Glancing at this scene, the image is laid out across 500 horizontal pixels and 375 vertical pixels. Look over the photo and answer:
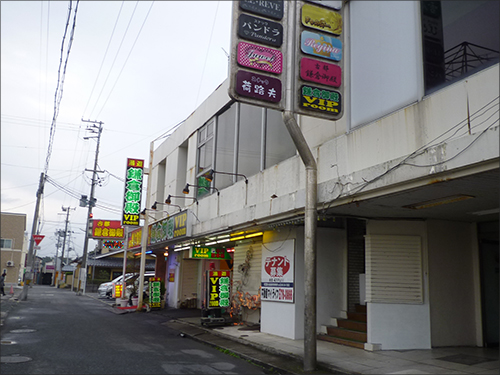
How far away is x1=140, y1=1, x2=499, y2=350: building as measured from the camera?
7.25 meters

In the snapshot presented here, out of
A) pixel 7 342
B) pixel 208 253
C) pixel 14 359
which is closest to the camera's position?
pixel 14 359

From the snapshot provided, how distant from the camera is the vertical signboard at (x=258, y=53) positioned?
29.8ft

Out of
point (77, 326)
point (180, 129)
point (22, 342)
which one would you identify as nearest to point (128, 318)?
point (77, 326)

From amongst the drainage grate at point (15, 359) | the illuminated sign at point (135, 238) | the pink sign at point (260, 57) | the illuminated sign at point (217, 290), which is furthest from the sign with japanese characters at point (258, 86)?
the illuminated sign at point (135, 238)

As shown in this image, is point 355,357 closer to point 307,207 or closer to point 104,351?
point 307,207

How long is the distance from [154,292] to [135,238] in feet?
15.4

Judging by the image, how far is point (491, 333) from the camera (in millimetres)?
10711

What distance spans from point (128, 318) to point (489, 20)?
1671 cm

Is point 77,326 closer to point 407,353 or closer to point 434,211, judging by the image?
point 407,353

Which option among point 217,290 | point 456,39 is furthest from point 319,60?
point 217,290

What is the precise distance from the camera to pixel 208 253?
59.5 ft

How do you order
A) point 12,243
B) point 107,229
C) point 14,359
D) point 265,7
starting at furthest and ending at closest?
1. point 12,243
2. point 107,229
3. point 265,7
4. point 14,359

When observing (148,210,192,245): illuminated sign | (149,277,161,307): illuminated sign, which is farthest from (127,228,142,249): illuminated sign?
(149,277,161,307): illuminated sign

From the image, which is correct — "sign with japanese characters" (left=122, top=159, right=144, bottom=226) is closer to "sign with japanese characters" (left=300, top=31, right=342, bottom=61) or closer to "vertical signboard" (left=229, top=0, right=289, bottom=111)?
"vertical signboard" (left=229, top=0, right=289, bottom=111)
